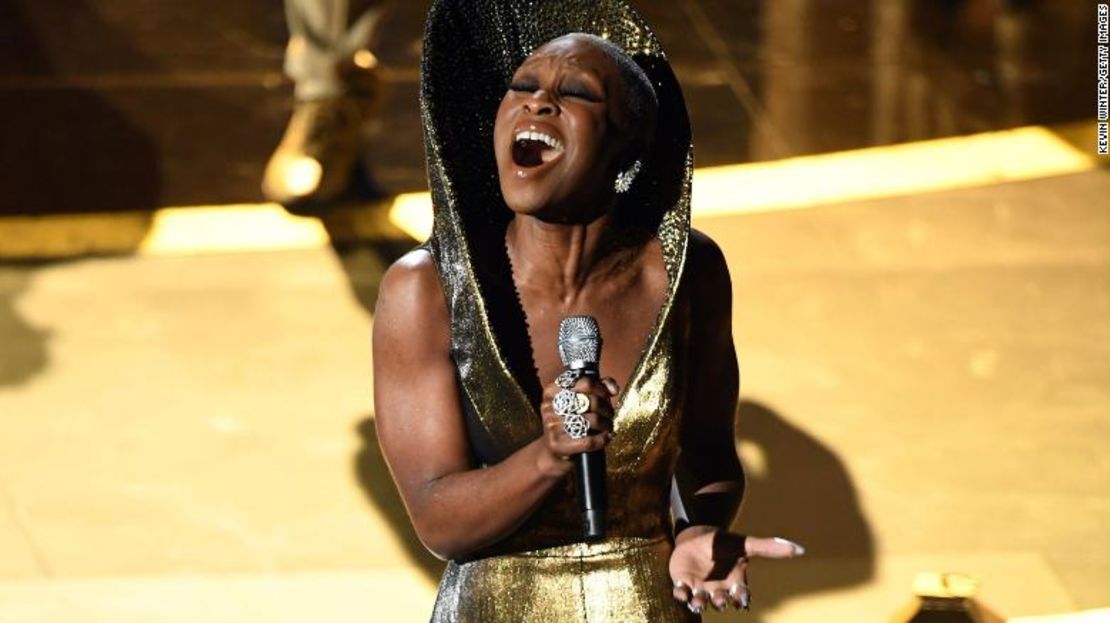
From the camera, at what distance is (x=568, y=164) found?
2654 millimetres

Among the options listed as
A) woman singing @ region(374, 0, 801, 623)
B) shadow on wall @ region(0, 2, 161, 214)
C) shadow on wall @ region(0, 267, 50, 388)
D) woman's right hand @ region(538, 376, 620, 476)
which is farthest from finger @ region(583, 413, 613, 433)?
shadow on wall @ region(0, 2, 161, 214)

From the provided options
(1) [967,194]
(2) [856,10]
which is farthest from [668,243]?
(2) [856,10]

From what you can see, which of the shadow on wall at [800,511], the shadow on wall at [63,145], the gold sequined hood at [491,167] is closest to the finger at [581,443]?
the gold sequined hood at [491,167]

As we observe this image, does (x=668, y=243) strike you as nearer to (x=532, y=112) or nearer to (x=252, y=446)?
(x=532, y=112)

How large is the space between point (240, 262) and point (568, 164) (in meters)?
4.18

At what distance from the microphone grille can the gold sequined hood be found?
0.60 feet

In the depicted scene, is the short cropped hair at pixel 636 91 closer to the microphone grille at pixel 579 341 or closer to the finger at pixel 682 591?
the microphone grille at pixel 579 341

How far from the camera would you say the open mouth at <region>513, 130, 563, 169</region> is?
8.68 feet

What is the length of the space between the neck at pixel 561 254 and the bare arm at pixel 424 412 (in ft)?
0.42

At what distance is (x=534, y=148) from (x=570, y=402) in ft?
1.41

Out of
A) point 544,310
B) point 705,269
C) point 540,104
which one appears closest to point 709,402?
point 705,269

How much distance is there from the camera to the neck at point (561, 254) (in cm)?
279

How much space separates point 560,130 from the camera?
2.65 m

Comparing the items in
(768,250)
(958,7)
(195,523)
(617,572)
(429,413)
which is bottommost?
(617,572)
